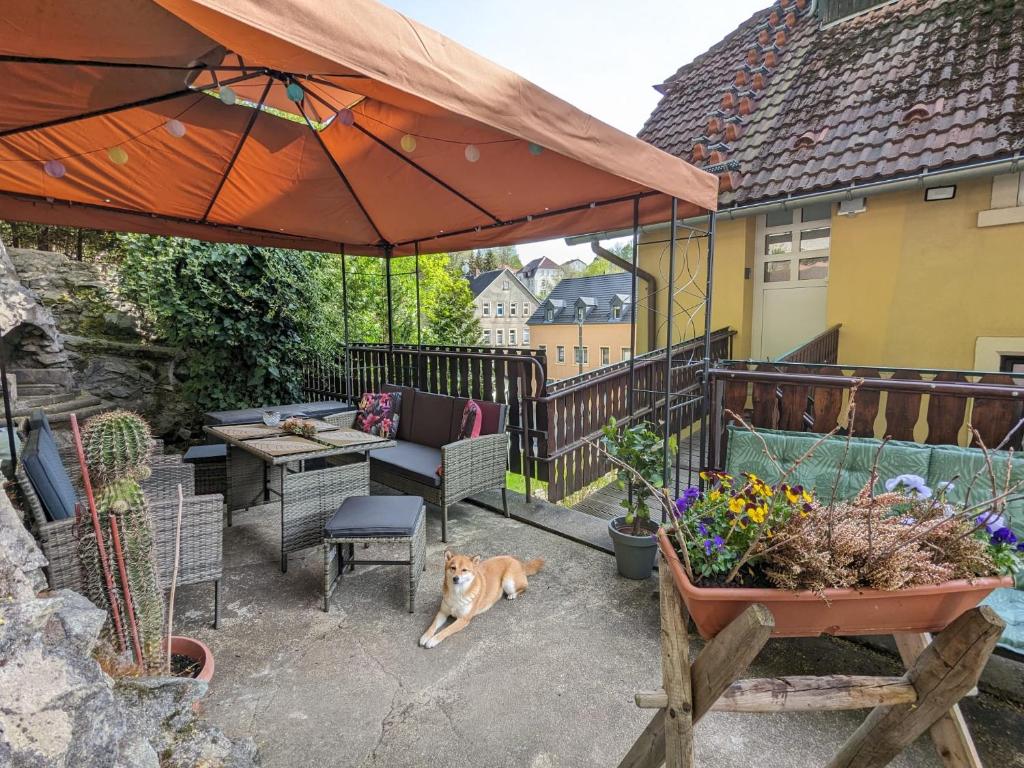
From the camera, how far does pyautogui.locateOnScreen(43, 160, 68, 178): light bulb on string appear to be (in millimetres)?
3117

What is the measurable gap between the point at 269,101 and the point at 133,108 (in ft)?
2.37

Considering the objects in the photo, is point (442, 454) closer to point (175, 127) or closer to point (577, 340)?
point (175, 127)

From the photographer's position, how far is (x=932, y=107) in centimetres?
500

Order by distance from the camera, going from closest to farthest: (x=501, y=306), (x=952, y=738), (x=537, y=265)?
1. (x=952, y=738)
2. (x=501, y=306)
3. (x=537, y=265)

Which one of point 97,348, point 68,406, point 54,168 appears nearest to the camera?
point 54,168

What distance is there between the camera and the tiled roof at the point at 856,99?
475 cm

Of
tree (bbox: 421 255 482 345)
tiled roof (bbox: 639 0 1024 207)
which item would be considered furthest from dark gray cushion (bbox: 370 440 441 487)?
tree (bbox: 421 255 482 345)

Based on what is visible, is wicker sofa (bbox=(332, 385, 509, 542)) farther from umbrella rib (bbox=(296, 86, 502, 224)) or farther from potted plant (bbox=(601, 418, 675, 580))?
umbrella rib (bbox=(296, 86, 502, 224))

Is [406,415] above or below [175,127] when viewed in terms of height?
below

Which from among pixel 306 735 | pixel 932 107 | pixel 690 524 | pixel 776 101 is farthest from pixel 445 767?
pixel 776 101

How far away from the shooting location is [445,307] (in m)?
20.3

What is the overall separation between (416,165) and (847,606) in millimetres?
3532

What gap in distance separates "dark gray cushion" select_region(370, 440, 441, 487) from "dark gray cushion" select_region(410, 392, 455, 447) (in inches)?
3.0

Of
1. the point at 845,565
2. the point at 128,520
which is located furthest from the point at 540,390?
the point at 845,565
